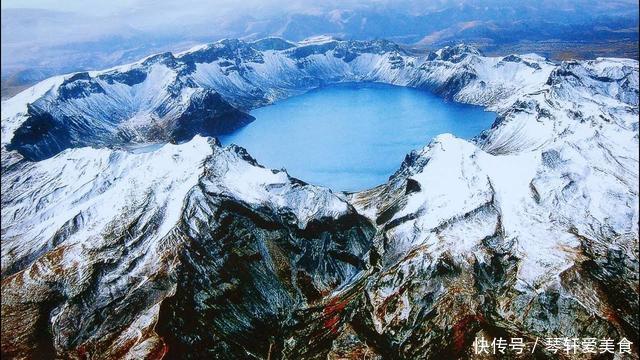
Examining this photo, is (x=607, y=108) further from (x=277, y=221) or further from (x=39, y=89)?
(x=39, y=89)

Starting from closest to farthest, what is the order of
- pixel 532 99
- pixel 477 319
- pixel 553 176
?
pixel 477 319 → pixel 553 176 → pixel 532 99

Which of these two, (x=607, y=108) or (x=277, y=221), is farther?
(x=607, y=108)

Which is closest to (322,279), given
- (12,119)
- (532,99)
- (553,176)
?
(553,176)

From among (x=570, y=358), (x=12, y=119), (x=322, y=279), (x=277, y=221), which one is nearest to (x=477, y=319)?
(x=570, y=358)

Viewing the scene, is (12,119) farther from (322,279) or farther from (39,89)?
(322,279)

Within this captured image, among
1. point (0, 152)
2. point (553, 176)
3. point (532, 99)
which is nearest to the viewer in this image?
point (553, 176)

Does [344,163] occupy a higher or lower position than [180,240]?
lower
